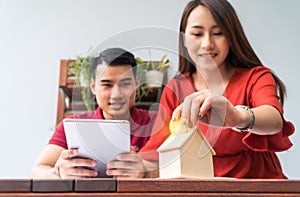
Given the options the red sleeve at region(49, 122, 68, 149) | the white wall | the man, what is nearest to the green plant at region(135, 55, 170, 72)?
the man

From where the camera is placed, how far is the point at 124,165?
88 cm

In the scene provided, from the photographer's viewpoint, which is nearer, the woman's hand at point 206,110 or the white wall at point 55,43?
the woman's hand at point 206,110

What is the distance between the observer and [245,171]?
114cm

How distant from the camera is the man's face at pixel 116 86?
3.54 ft

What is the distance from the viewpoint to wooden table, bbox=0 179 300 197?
59 centimetres

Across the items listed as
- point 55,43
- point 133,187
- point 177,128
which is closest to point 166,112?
point 177,128

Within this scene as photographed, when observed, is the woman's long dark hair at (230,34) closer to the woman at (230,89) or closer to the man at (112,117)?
the woman at (230,89)

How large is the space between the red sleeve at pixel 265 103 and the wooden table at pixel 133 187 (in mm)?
449

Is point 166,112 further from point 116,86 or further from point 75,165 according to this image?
point 75,165

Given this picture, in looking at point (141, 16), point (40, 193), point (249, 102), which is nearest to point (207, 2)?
point (249, 102)

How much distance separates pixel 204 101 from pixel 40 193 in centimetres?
35

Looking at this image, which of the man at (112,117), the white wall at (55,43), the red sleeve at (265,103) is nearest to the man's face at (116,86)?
the man at (112,117)

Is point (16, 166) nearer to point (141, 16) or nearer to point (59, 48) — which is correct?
point (59, 48)

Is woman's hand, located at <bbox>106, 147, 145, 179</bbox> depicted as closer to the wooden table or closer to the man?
the man
